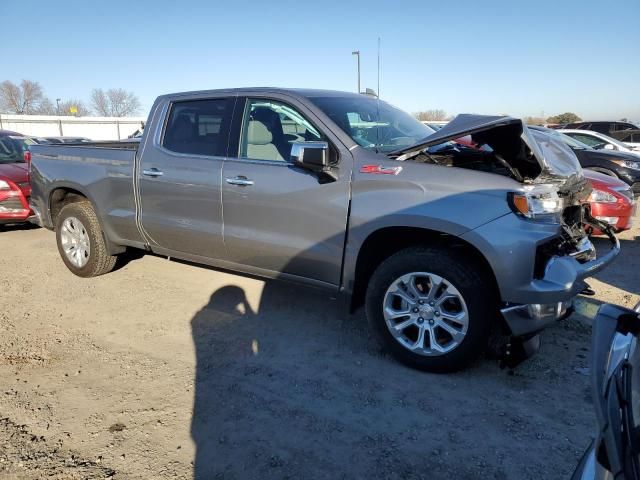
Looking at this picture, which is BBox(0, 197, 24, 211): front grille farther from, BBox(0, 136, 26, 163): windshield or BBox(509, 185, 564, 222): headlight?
BBox(509, 185, 564, 222): headlight

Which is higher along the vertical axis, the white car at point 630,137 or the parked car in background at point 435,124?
the parked car in background at point 435,124

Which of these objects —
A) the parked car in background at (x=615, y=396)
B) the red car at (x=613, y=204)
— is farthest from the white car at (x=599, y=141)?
the parked car in background at (x=615, y=396)

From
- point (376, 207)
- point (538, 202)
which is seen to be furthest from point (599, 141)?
point (376, 207)

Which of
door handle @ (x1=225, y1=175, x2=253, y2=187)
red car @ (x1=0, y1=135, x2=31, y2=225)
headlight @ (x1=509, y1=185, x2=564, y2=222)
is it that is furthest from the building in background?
headlight @ (x1=509, y1=185, x2=564, y2=222)

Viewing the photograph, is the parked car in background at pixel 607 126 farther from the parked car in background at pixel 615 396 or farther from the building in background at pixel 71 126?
the building in background at pixel 71 126

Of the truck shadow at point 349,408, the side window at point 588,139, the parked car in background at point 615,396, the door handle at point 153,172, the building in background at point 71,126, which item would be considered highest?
the building in background at point 71,126

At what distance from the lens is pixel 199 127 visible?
437 centimetres

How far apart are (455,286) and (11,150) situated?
8489 mm

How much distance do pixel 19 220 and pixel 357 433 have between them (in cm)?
667

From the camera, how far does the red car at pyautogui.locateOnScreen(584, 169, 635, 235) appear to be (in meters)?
6.34

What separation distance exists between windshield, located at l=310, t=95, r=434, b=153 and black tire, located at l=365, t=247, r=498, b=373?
35.2 inches

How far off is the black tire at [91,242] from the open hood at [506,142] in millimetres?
3399

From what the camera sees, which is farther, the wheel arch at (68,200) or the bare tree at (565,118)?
the bare tree at (565,118)

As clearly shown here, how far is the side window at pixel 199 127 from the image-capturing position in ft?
13.7
